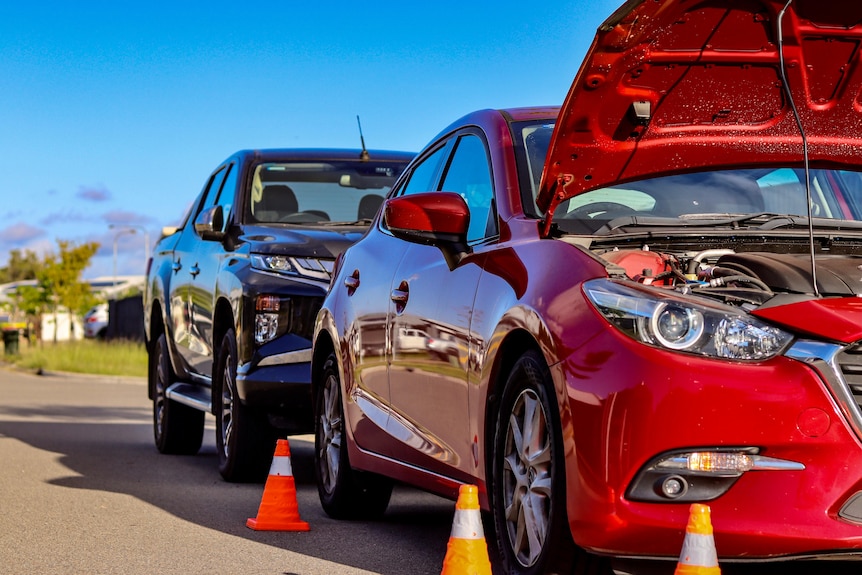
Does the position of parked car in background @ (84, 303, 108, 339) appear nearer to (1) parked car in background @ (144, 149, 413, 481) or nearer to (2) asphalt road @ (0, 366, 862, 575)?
(1) parked car in background @ (144, 149, 413, 481)

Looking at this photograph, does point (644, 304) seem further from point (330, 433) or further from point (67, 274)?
point (67, 274)

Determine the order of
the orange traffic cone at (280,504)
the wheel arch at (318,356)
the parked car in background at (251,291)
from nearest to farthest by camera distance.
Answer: the orange traffic cone at (280,504) → the wheel arch at (318,356) → the parked car in background at (251,291)

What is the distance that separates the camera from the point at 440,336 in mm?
5645

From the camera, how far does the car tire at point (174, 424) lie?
1121cm

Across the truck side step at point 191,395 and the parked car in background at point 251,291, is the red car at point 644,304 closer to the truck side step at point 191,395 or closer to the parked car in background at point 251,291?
the parked car in background at point 251,291

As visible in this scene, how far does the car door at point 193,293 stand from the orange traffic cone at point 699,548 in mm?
6319

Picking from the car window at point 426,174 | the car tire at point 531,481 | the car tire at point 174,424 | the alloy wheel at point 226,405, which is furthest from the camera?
the car tire at point 174,424

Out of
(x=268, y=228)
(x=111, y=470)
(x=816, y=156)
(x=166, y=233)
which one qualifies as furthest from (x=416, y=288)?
(x=166, y=233)

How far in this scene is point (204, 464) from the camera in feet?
34.5

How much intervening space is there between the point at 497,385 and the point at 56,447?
7.10m

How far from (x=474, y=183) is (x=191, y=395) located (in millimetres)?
4706

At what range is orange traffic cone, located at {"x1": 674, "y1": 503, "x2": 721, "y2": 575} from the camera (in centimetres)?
386

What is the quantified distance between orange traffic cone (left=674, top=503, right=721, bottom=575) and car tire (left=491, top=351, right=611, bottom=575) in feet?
1.79

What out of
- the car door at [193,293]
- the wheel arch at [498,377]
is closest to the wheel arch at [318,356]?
the car door at [193,293]
